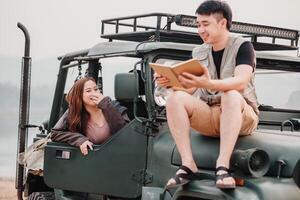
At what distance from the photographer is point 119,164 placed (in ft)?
14.7

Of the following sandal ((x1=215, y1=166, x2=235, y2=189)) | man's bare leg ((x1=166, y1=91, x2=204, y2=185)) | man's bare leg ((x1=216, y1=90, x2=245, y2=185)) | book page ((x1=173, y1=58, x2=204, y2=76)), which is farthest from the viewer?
man's bare leg ((x1=166, y1=91, x2=204, y2=185))

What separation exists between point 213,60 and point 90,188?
133cm

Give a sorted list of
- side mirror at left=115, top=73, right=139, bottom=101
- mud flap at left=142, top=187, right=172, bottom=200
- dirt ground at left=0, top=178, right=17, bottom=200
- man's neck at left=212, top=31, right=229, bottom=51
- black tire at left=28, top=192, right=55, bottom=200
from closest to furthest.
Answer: man's neck at left=212, top=31, right=229, bottom=51 → mud flap at left=142, top=187, right=172, bottom=200 → side mirror at left=115, top=73, right=139, bottom=101 → black tire at left=28, top=192, right=55, bottom=200 → dirt ground at left=0, top=178, right=17, bottom=200

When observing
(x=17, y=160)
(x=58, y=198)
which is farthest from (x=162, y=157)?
(x=17, y=160)

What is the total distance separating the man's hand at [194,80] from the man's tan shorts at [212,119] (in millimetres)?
354

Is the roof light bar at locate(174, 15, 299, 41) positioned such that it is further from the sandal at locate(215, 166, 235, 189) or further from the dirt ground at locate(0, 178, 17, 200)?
the dirt ground at locate(0, 178, 17, 200)

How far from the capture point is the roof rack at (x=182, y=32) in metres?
4.70

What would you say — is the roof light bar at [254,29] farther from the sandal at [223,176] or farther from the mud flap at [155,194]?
the sandal at [223,176]

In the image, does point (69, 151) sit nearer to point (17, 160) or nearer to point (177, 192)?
point (177, 192)

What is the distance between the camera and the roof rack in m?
4.70

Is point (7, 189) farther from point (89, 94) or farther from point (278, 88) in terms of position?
point (278, 88)

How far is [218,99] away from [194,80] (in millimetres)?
452

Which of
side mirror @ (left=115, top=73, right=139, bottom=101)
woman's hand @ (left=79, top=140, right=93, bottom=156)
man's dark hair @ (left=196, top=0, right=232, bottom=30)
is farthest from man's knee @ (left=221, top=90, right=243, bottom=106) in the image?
woman's hand @ (left=79, top=140, right=93, bottom=156)

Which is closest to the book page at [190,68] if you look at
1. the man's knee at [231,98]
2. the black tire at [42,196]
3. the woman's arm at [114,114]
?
the man's knee at [231,98]
